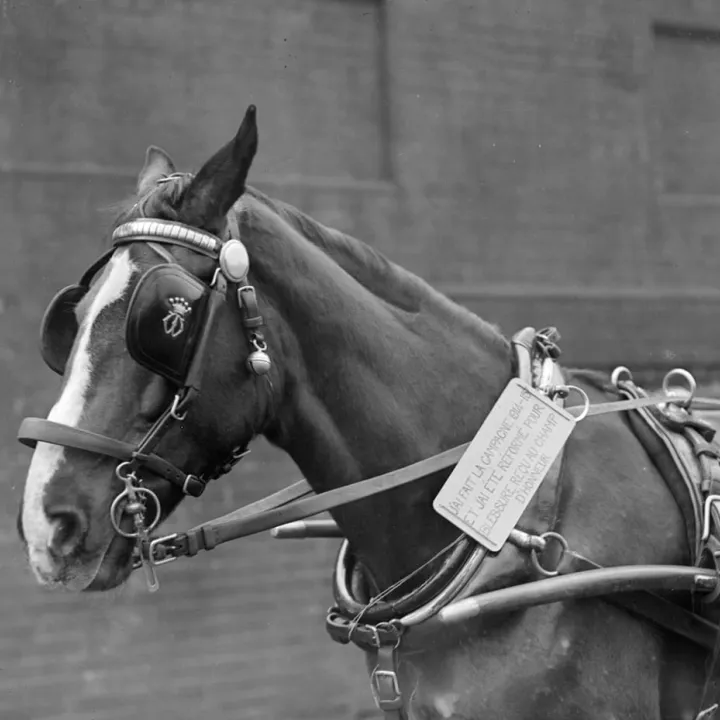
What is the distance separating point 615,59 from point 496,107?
2.54 feet

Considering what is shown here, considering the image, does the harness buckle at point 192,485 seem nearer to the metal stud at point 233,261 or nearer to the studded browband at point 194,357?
the studded browband at point 194,357

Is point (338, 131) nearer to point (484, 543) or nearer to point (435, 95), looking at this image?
point (435, 95)

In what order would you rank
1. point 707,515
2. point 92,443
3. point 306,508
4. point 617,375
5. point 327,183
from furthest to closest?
1. point 327,183
2. point 617,375
3. point 707,515
4. point 306,508
5. point 92,443

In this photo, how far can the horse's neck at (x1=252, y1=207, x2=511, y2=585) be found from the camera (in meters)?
1.97

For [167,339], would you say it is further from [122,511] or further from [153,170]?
[153,170]

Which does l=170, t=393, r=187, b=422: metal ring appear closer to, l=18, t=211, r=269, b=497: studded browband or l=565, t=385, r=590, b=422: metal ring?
l=18, t=211, r=269, b=497: studded browband

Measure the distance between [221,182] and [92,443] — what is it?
55cm

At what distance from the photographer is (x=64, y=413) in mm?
1763

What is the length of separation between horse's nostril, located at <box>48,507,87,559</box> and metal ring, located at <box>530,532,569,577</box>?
2.90 feet

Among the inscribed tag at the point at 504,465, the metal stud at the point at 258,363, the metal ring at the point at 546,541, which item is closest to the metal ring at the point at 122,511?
the metal stud at the point at 258,363

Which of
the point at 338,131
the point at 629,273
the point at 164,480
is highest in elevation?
the point at 164,480

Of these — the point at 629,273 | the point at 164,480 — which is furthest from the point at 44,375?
the point at 629,273

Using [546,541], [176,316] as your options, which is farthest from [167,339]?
[546,541]

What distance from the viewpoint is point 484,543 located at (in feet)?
6.49
